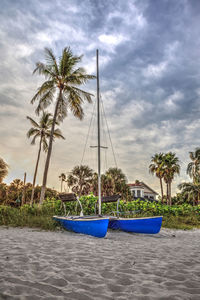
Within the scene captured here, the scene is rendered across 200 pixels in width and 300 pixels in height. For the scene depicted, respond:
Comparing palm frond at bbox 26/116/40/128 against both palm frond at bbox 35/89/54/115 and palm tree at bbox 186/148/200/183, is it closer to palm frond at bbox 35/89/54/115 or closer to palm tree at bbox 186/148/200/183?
palm frond at bbox 35/89/54/115

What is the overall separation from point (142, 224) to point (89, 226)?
3.06m

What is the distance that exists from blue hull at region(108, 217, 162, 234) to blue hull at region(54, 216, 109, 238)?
2.14 meters

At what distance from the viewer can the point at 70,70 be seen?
61.4ft

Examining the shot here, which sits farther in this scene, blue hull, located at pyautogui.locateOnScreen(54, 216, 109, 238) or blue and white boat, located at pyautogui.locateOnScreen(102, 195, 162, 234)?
blue and white boat, located at pyautogui.locateOnScreen(102, 195, 162, 234)

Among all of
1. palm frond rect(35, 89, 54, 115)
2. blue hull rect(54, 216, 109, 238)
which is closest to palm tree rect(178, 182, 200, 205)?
palm frond rect(35, 89, 54, 115)

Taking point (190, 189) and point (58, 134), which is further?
point (190, 189)

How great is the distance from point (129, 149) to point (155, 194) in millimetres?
55265

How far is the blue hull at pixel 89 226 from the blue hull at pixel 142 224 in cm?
214

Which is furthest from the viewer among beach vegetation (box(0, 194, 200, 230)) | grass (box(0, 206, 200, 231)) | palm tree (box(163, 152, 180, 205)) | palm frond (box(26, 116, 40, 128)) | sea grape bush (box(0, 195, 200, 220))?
palm tree (box(163, 152, 180, 205))

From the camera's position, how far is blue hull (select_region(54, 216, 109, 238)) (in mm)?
8664

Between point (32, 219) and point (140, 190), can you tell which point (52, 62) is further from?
point (140, 190)

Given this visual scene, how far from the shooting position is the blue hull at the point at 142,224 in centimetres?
1052

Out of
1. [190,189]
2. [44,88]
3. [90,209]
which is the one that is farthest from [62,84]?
[190,189]

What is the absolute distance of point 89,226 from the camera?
352 inches
